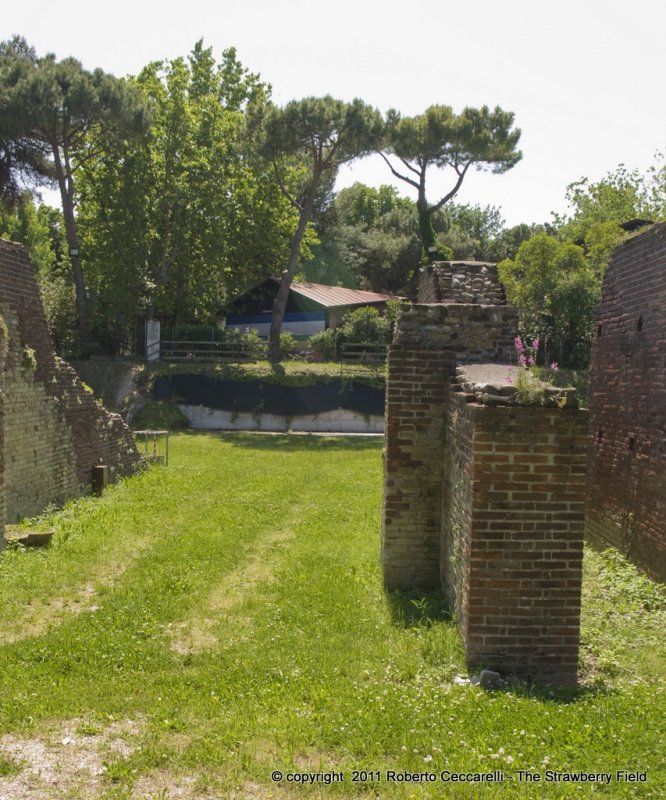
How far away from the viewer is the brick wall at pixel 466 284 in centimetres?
673

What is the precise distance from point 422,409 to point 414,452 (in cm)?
40

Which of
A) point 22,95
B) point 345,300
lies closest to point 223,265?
point 345,300

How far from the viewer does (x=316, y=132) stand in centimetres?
2350

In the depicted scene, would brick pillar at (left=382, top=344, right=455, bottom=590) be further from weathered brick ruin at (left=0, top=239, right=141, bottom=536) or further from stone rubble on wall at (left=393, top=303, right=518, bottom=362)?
weathered brick ruin at (left=0, top=239, right=141, bottom=536)

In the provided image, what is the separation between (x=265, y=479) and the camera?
479 inches

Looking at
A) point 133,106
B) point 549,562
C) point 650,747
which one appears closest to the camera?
point 650,747

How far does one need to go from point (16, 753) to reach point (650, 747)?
332 cm

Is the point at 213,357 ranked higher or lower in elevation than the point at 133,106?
lower

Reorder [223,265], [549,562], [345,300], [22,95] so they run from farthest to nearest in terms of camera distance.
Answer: [345,300] < [223,265] < [22,95] < [549,562]

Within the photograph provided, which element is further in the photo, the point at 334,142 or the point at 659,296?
the point at 334,142

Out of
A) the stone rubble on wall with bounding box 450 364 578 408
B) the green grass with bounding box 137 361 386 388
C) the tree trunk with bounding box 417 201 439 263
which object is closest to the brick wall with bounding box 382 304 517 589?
the stone rubble on wall with bounding box 450 364 578 408

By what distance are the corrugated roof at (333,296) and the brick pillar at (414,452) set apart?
24036mm

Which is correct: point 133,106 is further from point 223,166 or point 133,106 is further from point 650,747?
point 650,747

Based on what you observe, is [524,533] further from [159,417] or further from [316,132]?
[316,132]
